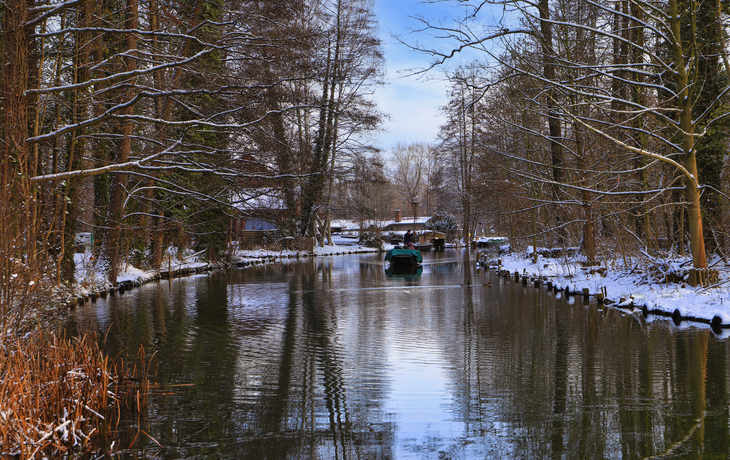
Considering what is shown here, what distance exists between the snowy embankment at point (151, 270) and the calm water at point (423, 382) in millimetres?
1900

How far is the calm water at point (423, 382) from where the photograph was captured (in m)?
5.37

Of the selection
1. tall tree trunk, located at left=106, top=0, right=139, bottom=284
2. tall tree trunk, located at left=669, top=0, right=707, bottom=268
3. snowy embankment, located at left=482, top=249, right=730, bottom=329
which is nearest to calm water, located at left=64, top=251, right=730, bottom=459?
snowy embankment, located at left=482, top=249, right=730, bottom=329

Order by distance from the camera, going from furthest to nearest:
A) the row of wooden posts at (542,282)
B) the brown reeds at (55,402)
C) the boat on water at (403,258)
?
the boat on water at (403,258) < the row of wooden posts at (542,282) < the brown reeds at (55,402)

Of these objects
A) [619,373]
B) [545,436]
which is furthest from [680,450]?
[619,373]

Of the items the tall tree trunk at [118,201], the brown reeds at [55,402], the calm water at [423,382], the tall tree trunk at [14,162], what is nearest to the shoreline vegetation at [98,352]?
the brown reeds at [55,402]

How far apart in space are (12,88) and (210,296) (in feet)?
33.7

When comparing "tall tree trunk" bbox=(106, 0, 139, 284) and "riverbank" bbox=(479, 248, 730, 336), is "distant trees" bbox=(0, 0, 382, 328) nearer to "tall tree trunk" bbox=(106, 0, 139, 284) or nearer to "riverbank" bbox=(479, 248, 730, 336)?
"tall tree trunk" bbox=(106, 0, 139, 284)

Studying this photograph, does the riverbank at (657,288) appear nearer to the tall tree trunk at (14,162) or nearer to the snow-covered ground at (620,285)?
the snow-covered ground at (620,285)

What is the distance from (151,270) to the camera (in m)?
22.6

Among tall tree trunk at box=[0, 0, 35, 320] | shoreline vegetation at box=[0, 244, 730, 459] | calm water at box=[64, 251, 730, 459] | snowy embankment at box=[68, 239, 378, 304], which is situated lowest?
calm water at box=[64, 251, 730, 459]

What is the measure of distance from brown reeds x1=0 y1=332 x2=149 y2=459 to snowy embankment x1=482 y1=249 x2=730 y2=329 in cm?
946

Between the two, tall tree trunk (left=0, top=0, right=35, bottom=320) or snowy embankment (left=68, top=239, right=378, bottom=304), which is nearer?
tall tree trunk (left=0, top=0, right=35, bottom=320)

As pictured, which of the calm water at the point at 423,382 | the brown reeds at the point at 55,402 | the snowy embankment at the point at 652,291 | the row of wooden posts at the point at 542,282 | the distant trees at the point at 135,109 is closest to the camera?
the brown reeds at the point at 55,402

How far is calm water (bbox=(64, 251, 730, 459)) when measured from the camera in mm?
5367
